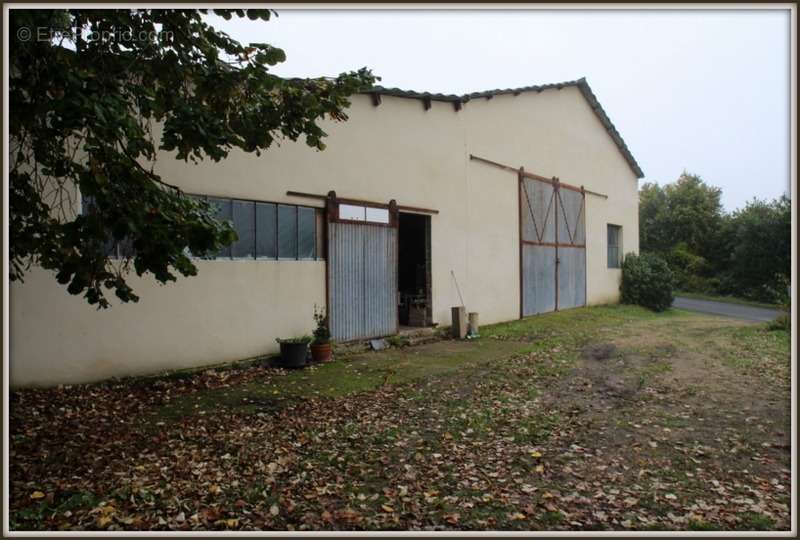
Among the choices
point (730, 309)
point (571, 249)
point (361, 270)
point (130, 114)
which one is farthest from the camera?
point (730, 309)

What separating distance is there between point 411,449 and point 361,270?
5.40 meters

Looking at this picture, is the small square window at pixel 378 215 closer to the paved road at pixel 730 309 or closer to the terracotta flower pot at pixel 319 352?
the terracotta flower pot at pixel 319 352

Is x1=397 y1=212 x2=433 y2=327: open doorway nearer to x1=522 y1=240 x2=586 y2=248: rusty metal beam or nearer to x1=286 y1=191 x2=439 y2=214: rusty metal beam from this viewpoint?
x1=286 y1=191 x2=439 y2=214: rusty metal beam

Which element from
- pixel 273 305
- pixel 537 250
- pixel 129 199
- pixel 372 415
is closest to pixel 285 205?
pixel 273 305

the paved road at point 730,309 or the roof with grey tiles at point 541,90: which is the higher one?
the roof with grey tiles at point 541,90

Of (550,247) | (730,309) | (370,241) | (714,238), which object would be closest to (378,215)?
(370,241)

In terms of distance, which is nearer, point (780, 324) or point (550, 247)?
point (780, 324)

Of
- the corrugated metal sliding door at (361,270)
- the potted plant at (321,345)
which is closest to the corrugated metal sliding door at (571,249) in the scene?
the corrugated metal sliding door at (361,270)

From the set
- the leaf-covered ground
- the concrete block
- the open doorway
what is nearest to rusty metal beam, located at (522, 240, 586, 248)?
the open doorway

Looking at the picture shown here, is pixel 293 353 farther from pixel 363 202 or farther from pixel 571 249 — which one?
pixel 571 249

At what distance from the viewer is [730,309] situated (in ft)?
67.5

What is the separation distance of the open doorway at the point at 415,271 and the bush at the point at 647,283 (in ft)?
32.8

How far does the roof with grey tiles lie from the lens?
10.5 metres

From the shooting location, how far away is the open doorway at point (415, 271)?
37.2 ft
